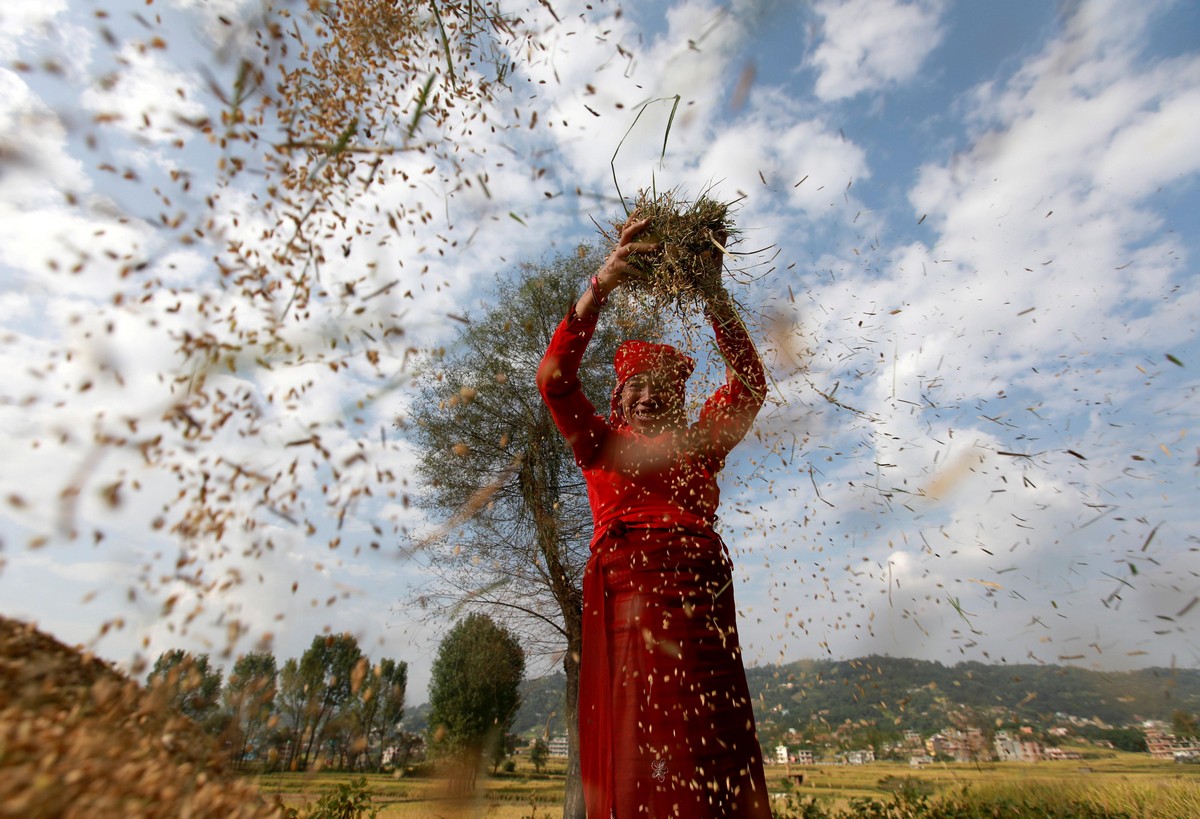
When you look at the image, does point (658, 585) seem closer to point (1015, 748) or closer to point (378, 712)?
point (1015, 748)

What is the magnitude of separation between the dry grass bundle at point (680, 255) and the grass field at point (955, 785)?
10.8 ft

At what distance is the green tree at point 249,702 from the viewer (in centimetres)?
243

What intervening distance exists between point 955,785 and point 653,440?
12.2 feet

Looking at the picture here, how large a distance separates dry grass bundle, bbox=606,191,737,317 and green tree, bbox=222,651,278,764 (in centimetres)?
298

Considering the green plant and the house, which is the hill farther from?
the green plant

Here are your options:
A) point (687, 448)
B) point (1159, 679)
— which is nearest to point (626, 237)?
point (687, 448)

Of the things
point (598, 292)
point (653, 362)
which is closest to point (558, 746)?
point (653, 362)

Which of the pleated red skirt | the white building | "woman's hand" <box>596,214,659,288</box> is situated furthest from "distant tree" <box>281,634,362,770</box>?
the white building

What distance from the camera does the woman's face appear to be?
3465 mm

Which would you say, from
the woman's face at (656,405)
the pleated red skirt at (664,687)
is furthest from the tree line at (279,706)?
the woman's face at (656,405)

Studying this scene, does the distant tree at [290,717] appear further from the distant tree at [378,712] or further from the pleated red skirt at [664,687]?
the pleated red skirt at [664,687]

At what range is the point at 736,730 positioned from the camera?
2.72 metres

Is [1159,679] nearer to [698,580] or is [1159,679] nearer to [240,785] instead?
[698,580]

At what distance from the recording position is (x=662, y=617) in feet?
9.30
